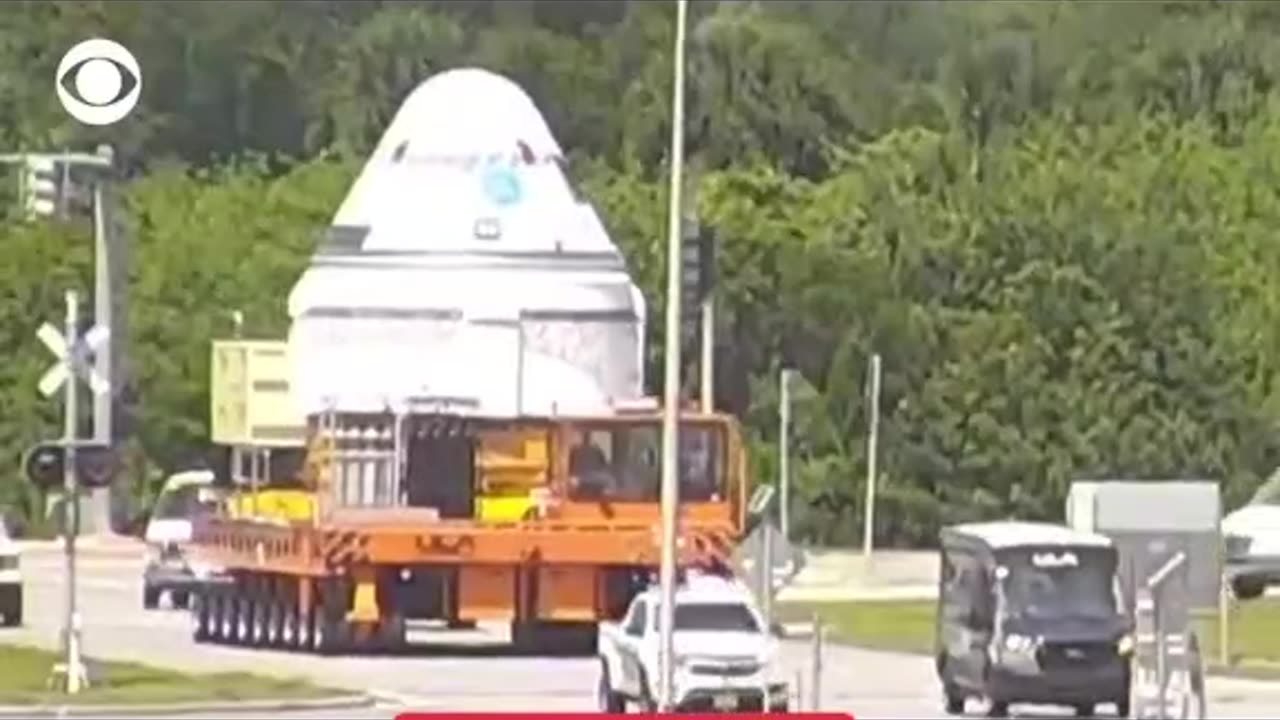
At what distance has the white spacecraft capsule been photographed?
13492 millimetres

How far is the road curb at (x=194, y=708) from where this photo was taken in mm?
12688

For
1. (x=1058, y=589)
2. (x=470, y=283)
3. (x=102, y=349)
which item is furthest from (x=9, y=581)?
(x=1058, y=589)

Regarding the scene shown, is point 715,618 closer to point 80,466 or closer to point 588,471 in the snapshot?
point 588,471

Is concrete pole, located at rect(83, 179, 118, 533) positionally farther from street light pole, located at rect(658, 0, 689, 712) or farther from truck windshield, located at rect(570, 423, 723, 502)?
street light pole, located at rect(658, 0, 689, 712)

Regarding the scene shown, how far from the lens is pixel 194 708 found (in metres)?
13.0

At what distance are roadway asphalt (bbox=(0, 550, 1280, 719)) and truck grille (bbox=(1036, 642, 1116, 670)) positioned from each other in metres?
0.16

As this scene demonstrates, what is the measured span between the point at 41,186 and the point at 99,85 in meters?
0.29

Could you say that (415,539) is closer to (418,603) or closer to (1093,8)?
(418,603)

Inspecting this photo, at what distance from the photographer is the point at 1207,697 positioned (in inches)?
489

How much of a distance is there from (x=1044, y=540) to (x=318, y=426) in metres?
2.05

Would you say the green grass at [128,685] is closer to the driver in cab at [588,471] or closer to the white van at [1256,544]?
the driver in cab at [588,471]

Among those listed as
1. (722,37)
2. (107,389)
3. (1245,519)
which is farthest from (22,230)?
(1245,519)

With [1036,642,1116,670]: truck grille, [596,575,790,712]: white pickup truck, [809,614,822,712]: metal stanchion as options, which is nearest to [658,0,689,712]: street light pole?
[596,575,790,712]: white pickup truck

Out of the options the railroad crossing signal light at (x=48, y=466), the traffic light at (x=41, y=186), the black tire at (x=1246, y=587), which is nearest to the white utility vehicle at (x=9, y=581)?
the railroad crossing signal light at (x=48, y=466)
